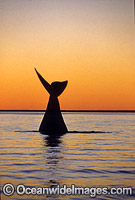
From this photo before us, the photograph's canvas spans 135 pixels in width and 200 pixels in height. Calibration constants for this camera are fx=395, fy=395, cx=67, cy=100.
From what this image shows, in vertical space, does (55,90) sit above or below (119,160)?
above

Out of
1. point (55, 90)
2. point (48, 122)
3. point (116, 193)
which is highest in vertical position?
point (55, 90)

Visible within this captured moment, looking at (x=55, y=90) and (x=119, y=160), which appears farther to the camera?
(x=55, y=90)

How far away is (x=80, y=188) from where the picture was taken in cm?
1195

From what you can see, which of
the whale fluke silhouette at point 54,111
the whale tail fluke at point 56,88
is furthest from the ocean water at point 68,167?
the whale tail fluke at point 56,88

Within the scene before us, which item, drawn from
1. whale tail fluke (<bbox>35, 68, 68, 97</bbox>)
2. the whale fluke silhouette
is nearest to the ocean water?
the whale fluke silhouette

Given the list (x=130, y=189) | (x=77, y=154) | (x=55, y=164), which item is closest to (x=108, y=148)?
A: (x=77, y=154)

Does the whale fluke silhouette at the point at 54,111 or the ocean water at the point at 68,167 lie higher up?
the whale fluke silhouette at the point at 54,111

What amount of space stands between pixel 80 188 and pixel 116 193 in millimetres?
1150

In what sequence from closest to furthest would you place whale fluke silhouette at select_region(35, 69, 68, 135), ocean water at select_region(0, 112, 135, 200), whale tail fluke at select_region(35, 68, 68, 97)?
ocean water at select_region(0, 112, 135, 200)
whale fluke silhouette at select_region(35, 69, 68, 135)
whale tail fluke at select_region(35, 68, 68, 97)

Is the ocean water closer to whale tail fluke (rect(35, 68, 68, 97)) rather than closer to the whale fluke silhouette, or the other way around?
the whale fluke silhouette

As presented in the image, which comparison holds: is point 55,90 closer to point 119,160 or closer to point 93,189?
point 119,160

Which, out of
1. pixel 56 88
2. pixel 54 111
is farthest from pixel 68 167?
pixel 56 88

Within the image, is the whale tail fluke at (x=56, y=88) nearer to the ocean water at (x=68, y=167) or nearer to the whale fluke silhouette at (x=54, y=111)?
the whale fluke silhouette at (x=54, y=111)

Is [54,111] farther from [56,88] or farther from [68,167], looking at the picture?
[68,167]
